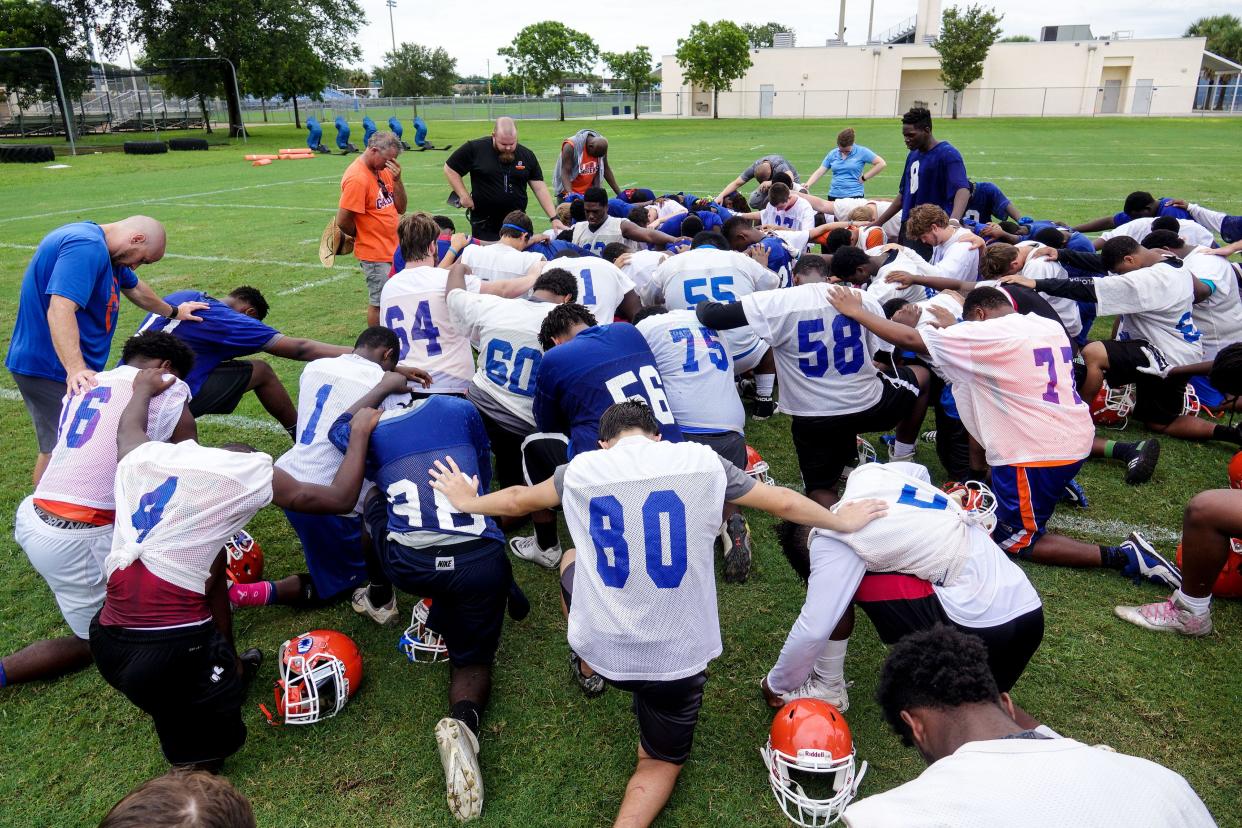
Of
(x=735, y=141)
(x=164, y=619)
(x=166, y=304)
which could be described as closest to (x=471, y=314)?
(x=166, y=304)

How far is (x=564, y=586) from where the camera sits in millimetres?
3865

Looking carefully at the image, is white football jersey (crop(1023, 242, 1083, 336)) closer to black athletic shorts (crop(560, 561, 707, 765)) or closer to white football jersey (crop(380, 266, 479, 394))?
white football jersey (crop(380, 266, 479, 394))

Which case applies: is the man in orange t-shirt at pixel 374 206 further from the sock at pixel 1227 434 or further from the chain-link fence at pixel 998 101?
the chain-link fence at pixel 998 101

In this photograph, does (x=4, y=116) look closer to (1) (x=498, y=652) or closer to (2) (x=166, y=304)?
(2) (x=166, y=304)

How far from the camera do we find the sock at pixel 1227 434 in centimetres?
615

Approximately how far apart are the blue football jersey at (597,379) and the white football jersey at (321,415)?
1.04 metres

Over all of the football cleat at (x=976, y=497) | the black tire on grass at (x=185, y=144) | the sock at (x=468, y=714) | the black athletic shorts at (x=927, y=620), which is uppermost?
the black tire on grass at (x=185, y=144)

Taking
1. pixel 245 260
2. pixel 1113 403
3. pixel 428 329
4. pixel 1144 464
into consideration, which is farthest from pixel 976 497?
pixel 245 260

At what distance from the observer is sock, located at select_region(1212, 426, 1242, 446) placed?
242 inches

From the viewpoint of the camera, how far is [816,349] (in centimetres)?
520

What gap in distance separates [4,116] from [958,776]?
62903 millimetres

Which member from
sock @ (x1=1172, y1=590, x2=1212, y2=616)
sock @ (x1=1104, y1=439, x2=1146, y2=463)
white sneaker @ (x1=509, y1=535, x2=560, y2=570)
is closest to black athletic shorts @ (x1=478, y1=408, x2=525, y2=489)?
white sneaker @ (x1=509, y1=535, x2=560, y2=570)

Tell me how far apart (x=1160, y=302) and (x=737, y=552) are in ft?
13.6

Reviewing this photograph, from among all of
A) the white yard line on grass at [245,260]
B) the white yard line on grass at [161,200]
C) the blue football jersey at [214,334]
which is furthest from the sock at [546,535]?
the white yard line on grass at [161,200]
